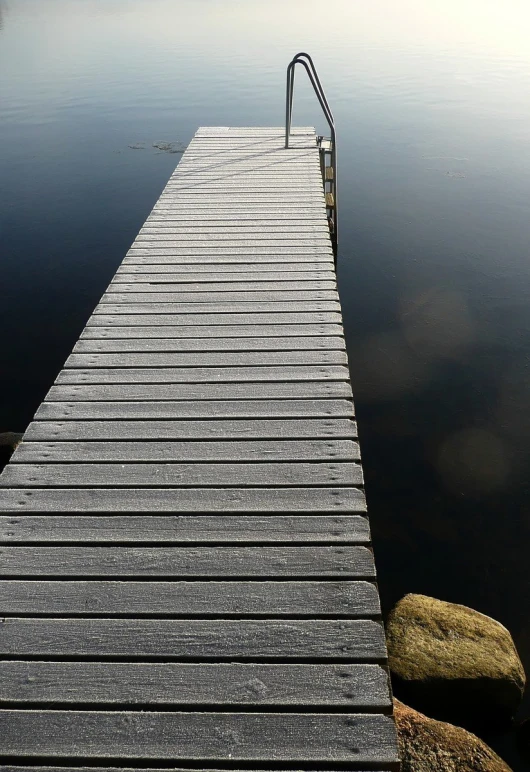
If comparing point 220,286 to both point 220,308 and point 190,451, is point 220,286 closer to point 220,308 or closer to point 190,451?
point 220,308

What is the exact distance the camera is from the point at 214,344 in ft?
11.2

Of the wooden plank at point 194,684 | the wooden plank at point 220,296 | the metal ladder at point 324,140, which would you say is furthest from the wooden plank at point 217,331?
Answer: the metal ladder at point 324,140

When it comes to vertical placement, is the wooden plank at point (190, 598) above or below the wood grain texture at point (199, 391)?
below

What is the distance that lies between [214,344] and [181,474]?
1050 mm

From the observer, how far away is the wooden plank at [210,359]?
3.24m

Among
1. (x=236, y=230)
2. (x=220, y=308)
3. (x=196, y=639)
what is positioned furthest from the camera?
(x=236, y=230)

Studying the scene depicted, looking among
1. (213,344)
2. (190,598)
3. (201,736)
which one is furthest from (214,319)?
(201,736)

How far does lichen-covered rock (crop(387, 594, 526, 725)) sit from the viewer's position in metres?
2.78

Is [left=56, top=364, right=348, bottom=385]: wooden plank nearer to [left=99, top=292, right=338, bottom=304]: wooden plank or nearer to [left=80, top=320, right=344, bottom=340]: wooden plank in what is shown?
[left=80, top=320, right=344, bottom=340]: wooden plank

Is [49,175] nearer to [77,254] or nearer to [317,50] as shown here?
[77,254]

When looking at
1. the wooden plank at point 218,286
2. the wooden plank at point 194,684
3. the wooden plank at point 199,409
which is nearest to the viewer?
the wooden plank at point 194,684

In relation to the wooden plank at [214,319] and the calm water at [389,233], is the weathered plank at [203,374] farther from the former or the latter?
the calm water at [389,233]

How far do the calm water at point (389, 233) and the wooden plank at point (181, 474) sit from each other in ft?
4.90

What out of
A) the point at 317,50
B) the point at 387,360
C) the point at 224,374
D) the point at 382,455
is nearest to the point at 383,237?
the point at 387,360
